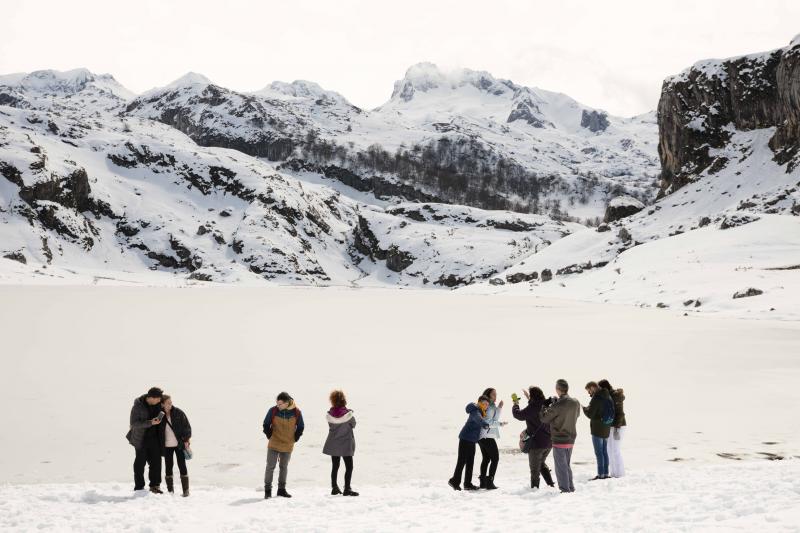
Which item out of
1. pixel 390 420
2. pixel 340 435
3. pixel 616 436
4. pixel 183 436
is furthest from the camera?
pixel 390 420

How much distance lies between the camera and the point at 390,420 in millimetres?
13828

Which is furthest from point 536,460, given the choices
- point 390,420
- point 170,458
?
point 170,458

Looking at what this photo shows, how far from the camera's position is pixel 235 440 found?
486 inches

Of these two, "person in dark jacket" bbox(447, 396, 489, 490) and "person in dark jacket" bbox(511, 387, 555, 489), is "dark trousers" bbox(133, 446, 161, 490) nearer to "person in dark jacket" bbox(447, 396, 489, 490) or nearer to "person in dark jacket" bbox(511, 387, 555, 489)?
"person in dark jacket" bbox(447, 396, 489, 490)

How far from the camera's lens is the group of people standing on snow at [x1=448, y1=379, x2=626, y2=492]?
30.9 feet

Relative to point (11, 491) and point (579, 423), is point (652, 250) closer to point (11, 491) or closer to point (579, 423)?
point (579, 423)

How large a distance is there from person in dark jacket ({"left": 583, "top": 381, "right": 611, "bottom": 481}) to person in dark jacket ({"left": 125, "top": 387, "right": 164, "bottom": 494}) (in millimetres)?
6995

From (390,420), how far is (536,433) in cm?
488

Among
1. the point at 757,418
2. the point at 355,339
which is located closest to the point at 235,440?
the point at 757,418

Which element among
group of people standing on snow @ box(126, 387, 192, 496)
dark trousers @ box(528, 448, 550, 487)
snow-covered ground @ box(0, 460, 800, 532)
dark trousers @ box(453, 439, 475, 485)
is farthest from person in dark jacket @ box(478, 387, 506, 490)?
group of people standing on snow @ box(126, 387, 192, 496)

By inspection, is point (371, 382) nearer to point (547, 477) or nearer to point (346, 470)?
point (346, 470)

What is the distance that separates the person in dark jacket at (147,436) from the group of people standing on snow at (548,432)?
4.75 meters

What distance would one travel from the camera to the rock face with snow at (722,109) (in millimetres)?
83312

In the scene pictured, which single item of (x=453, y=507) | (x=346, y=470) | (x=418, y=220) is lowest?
(x=453, y=507)
